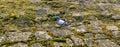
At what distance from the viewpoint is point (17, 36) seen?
5.43 meters

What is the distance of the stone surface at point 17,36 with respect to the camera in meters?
5.33

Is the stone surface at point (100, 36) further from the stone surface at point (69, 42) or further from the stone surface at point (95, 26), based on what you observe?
the stone surface at point (69, 42)

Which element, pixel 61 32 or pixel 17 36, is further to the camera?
pixel 61 32

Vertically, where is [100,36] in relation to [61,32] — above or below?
below

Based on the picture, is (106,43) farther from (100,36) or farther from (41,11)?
(41,11)

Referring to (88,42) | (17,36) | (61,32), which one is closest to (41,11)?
(61,32)

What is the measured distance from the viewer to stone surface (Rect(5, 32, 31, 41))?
210 inches

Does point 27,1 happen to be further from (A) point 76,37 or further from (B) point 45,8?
(A) point 76,37

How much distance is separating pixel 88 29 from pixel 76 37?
20.8 inches

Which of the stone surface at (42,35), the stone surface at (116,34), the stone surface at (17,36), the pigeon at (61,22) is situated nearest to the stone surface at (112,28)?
the stone surface at (116,34)

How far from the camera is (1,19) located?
6.13 meters

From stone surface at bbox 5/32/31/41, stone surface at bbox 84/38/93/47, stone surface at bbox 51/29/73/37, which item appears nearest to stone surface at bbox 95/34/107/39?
stone surface at bbox 84/38/93/47

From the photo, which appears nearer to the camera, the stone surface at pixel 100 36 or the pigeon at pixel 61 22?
the stone surface at pixel 100 36

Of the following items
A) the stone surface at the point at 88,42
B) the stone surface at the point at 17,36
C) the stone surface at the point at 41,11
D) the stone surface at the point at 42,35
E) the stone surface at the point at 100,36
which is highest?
the stone surface at the point at 41,11
